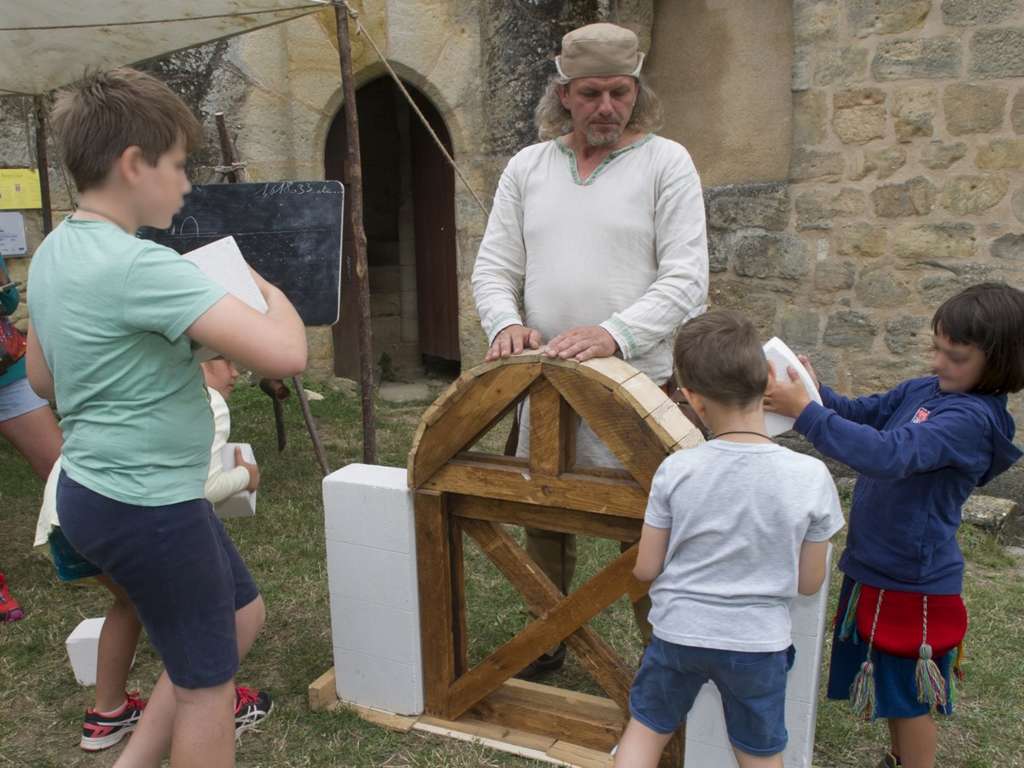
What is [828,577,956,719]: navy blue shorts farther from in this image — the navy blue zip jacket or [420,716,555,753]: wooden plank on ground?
[420,716,555,753]: wooden plank on ground

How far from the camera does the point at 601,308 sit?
8.00 feet

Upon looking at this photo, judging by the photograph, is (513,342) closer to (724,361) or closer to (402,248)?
(724,361)

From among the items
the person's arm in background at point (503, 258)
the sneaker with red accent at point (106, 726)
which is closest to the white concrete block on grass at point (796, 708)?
the person's arm in background at point (503, 258)

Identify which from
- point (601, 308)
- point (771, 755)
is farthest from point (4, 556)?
point (771, 755)

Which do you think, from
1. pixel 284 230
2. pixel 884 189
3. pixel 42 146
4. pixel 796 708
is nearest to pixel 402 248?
pixel 42 146

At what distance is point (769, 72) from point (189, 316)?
4527mm

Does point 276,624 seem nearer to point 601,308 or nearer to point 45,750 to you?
point 45,750

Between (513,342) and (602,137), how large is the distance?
62 centimetres

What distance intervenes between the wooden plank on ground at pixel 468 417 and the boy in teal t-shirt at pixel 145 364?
0.59 m

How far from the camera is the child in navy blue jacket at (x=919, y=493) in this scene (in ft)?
6.28

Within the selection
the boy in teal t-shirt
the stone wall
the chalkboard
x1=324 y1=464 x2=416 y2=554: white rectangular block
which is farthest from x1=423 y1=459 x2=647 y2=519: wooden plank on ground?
the stone wall

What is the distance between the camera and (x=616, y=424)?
2.06m

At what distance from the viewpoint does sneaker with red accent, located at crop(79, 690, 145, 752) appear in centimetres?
247

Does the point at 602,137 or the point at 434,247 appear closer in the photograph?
the point at 602,137
